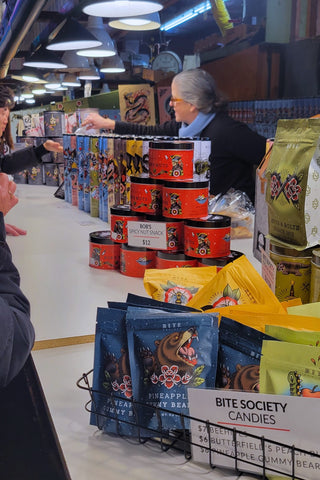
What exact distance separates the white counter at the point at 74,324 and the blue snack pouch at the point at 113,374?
1.8 inches

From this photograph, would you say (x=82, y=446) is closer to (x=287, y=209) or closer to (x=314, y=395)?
(x=314, y=395)

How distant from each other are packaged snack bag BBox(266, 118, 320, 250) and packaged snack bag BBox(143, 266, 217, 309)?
7.6 inches

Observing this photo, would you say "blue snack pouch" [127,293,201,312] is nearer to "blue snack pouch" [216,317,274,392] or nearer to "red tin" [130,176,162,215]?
"blue snack pouch" [216,317,274,392]

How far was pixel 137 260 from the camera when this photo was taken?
1883 mm

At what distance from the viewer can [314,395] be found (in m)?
0.70

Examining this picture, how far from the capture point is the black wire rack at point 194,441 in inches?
28.0

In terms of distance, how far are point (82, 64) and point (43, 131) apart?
308cm

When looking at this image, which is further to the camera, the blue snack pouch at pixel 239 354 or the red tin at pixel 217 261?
the red tin at pixel 217 261

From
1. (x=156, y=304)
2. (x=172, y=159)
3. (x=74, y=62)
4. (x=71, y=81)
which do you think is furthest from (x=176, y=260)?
(x=71, y=81)

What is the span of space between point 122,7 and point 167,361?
3.00 metres

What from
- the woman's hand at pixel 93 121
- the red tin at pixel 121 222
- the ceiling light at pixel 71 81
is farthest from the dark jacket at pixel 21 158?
the ceiling light at pixel 71 81

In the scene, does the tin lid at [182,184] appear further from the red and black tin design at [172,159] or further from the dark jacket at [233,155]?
the dark jacket at [233,155]

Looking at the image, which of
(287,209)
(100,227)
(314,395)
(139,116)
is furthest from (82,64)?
(314,395)

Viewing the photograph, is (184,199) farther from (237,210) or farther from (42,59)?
(42,59)
